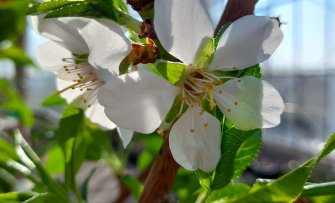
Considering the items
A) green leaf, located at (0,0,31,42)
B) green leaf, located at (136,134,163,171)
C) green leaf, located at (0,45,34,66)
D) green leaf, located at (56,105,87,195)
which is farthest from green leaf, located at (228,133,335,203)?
green leaf, located at (0,45,34,66)

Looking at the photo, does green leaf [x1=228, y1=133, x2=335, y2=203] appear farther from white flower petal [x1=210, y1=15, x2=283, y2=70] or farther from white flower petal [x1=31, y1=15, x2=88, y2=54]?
white flower petal [x1=31, y1=15, x2=88, y2=54]

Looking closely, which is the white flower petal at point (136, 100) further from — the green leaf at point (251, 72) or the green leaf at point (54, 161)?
the green leaf at point (54, 161)

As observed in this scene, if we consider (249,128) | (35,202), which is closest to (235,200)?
(249,128)

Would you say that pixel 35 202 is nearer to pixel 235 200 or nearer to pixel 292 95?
pixel 235 200

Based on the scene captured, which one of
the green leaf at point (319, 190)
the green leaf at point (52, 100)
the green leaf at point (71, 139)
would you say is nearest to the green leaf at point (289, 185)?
the green leaf at point (319, 190)

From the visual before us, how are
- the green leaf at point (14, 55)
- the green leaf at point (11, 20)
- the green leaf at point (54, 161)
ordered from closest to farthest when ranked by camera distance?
the green leaf at point (54, 161)
the green leaf at point (11, 20)
the green leaf at point (14, 55)

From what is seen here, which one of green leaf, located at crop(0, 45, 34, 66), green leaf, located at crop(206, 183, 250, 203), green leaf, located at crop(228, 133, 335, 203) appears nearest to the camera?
green leaf, located at crop(228, 133, 335, 203)
